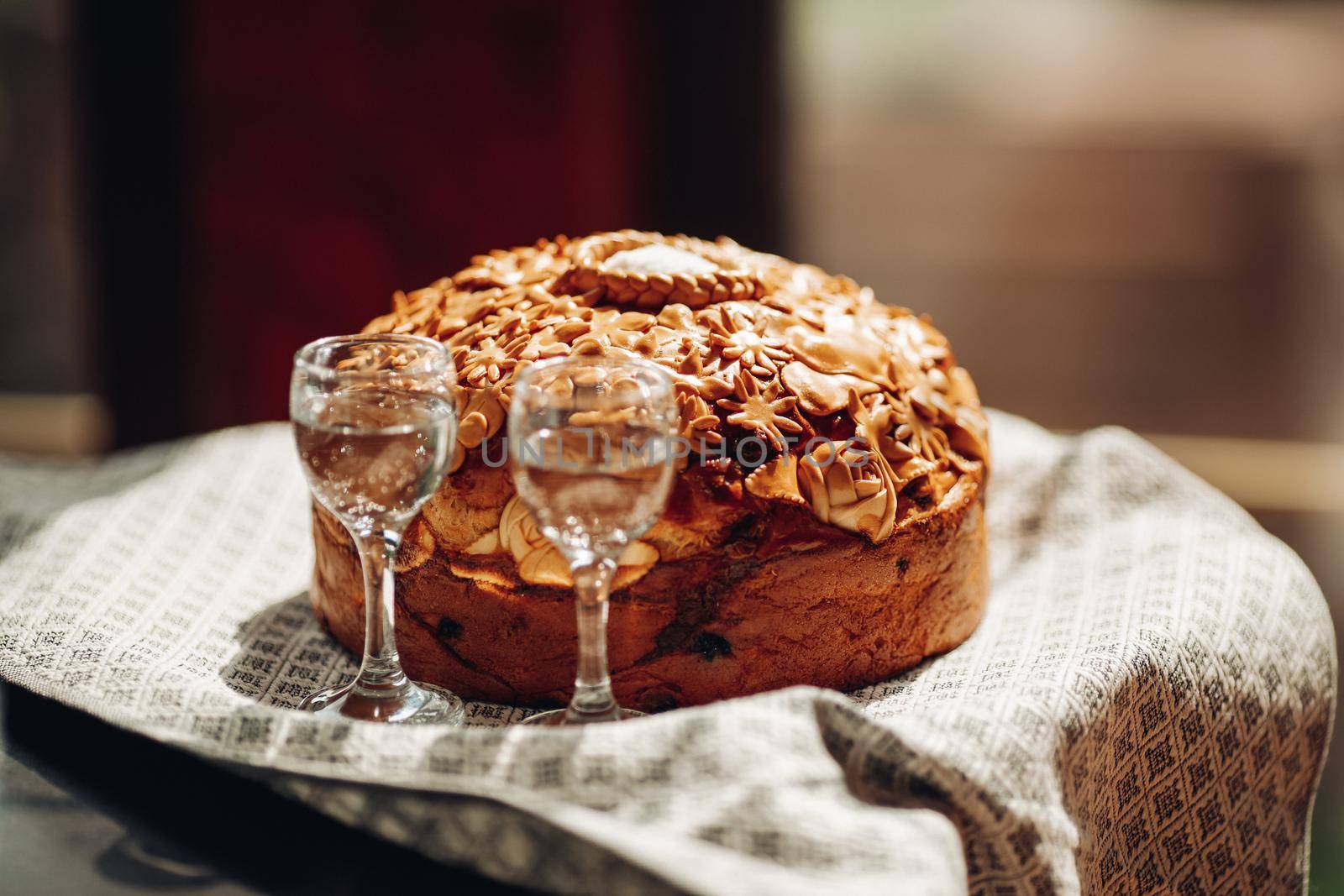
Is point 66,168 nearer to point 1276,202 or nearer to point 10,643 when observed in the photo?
point 10,643

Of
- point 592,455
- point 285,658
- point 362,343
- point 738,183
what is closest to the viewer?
point 592,455

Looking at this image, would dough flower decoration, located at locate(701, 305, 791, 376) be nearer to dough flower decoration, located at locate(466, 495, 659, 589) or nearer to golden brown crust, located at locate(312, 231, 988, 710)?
golden brown crust, located at locate(312, 231, 988, 710)

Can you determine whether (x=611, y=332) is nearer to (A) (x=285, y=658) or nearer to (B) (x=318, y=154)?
(A) (x=285, y=658)

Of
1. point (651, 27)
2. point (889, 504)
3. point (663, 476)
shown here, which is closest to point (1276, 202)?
point (651, 27)

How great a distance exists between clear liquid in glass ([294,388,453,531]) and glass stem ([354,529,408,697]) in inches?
2.1

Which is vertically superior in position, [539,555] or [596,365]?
[596,365]

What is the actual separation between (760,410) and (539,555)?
7.5 inches

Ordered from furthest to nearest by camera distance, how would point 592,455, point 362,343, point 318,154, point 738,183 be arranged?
point 738,183, point 318,154, point 362,343, point 592,455

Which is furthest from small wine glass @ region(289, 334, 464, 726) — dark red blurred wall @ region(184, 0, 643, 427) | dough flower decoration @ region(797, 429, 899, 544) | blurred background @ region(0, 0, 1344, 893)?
dark red blurred wall @ region(184, 0, 643, 427)

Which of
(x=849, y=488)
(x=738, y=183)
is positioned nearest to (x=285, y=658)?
(x=849, y=488)

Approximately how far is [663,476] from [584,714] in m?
0.18

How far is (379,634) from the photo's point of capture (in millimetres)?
1022

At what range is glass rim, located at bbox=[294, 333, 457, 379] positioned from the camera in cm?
93

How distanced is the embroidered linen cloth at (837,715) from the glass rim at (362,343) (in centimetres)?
22
